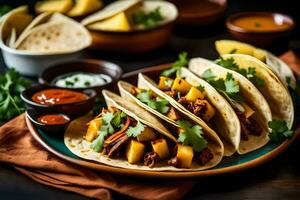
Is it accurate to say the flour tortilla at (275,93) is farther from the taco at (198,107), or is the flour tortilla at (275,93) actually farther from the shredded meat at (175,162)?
the shredded meat at (175,162)

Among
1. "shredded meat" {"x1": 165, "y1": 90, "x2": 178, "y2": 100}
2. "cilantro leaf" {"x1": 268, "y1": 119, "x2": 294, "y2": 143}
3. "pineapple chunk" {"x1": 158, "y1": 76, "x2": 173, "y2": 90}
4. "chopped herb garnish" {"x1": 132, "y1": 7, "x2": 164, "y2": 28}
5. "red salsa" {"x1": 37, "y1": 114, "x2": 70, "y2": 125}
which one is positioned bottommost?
"chopped herb garnish" {"x1": 132, "y1": 7, "x2": 164, "y2": 28}

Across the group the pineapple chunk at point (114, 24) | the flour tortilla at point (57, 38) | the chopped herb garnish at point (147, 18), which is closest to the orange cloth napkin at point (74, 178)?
the flour tortilla at point (57, 38)

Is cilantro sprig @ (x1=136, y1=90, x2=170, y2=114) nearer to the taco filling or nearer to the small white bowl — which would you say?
Answer: the taco filling

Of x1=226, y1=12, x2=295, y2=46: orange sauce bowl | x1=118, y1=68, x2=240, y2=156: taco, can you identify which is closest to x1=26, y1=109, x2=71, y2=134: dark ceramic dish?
x1=118, y1=68, x2=240, y2=156: taco

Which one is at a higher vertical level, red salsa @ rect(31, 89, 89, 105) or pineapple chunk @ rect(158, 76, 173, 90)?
pineapple chunk @ rect(158, 76, 173, 90)

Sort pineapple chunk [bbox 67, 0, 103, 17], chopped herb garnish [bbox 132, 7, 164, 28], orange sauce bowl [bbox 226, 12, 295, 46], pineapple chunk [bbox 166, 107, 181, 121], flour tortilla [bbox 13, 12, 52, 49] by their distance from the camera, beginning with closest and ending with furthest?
pineapple chunk [bbox 166, 107, 181, 121] → flour tortilla [bbox 13, 12, 52, 49] → orange sauce bowl [bbox 226, 12, 295, 46] → chopped herb garnish [bbox 132, 7, 164, 28] → pineapple chunk [bbox 67, 0, 103, 17]

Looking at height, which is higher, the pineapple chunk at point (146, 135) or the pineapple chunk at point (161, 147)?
the pineapple chunk at point (146, 135)
